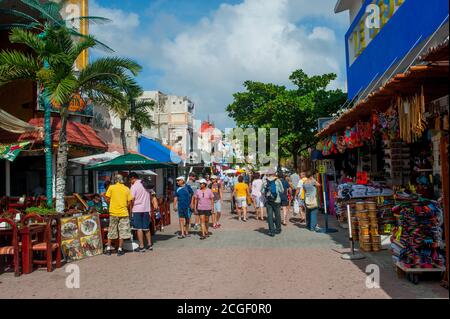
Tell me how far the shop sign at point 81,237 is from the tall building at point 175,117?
3036 cm

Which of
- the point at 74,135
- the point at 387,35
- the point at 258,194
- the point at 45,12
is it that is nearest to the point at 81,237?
the point at 45,12

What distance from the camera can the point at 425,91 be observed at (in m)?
6.82

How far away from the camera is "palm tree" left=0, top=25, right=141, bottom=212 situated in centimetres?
1064

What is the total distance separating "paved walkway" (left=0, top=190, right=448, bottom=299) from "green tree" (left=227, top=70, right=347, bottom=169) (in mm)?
13777

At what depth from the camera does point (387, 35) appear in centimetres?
1320

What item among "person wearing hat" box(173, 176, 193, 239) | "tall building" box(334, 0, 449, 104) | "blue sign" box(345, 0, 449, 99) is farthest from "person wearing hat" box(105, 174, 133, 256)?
"blue sign" box(345, 0, 449, 99)

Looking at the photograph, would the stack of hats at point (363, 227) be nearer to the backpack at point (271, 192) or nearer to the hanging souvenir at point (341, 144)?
the backpack at point (271, 192)

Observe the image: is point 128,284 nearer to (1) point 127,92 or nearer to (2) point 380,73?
(1) point 127,92

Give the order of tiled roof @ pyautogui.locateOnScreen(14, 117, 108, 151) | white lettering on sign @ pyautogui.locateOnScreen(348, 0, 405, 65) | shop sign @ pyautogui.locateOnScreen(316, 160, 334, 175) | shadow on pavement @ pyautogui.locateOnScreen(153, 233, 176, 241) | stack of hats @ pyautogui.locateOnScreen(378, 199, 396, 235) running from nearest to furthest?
1. stack of hats @ pyautogui.locateOnScreen(378, 199, 396, 235)
2. shadow on pavement @ pyautogui.locateOnScreen(153, 233, 176, 241)
3. white lettering on sign @ pyautogui.locateOnScreen(348, 0, 405, 65)
4. tiled roof @ pyautogui.locateOnScreen(14, 117, 108, 151)
5. shop sign @ pyautogui.locateOnScreen(316, 160, 334, 175)

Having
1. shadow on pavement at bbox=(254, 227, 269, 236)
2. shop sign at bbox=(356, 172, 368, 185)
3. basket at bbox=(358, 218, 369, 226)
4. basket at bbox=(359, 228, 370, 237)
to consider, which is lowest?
shadow on pavement at bbox=(254, 227, 269, 236)

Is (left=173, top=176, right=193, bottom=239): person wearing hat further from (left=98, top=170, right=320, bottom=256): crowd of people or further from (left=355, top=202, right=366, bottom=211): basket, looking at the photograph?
(left=355, top=202, right=366, bottom=211): basket

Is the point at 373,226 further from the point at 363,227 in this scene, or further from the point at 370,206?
the point at 370,206

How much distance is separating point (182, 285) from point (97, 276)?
1699 mm

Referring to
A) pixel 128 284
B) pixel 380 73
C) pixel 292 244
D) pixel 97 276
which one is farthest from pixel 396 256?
pixel 380 73
